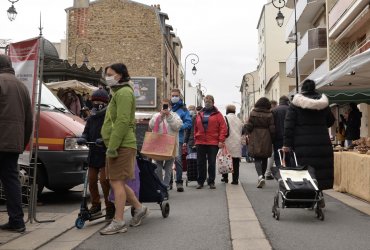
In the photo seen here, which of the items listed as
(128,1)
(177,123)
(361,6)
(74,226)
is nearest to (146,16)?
(128,1)

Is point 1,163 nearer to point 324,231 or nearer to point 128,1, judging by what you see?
point 324,231

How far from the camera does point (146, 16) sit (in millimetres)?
44469

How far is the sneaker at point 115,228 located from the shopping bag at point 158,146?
266cm

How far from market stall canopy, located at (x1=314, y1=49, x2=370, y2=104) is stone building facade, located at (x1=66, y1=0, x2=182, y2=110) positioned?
31.2 metres

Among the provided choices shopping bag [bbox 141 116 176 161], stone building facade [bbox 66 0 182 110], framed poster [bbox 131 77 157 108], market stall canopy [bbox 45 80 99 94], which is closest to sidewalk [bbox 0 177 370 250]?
shopping bag [bbox 141 116 176 161]

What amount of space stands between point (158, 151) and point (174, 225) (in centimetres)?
233

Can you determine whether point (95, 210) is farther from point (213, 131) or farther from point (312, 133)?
point (213, 131)

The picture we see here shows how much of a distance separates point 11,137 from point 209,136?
5014 millimetres

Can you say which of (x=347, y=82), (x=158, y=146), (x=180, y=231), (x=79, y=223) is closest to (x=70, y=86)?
(x=158, y=146)

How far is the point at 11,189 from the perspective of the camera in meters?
5.66

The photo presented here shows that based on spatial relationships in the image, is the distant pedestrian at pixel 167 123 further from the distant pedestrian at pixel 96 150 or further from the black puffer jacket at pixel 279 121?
the black puffer jacket at pixel 279 121

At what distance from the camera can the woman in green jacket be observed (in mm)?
5562

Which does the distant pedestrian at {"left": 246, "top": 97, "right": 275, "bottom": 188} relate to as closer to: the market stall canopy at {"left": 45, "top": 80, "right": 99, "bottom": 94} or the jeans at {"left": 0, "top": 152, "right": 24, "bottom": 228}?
the jeans at {"left": 0, "top": 152, "right": 24, "bottom": 228}

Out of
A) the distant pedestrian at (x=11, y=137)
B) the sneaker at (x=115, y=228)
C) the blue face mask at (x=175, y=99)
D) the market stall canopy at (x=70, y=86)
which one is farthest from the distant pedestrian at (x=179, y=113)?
the market stall canopy at (x=70, y=86)
